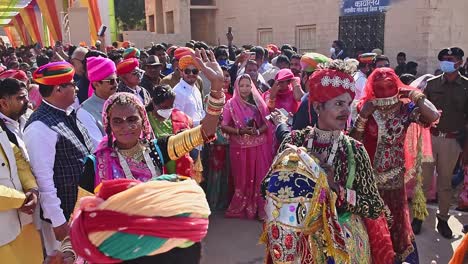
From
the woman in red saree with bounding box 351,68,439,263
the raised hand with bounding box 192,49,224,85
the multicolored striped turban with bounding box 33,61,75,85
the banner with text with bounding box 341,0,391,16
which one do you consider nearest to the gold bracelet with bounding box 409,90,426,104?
the woman in red saree with bounding box 351,68,439,263

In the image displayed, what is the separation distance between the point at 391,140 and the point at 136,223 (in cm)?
299

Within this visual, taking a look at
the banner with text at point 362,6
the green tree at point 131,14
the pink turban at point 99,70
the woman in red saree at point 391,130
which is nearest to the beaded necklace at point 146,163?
the pink turban at point 99,70

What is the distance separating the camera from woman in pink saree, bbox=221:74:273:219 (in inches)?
209

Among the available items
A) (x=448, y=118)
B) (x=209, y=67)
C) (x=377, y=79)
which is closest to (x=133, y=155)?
(x=209, y=67)

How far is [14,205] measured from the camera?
8.87 feet

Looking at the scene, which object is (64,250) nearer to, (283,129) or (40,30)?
(283,129)

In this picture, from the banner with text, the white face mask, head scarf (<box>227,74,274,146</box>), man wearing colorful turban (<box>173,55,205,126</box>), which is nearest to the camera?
the white face mask

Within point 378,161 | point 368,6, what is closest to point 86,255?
point 378,161

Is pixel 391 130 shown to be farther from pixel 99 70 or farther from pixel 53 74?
pixel 53 74

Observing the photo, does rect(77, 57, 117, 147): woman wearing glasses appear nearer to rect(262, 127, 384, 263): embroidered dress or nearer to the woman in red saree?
rect(262, 127, 384, 263): embroidered dress

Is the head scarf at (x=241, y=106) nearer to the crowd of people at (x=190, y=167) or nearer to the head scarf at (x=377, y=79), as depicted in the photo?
the crowd of people at (x=190, y=167)

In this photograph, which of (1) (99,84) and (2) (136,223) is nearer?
(2) (136,223)

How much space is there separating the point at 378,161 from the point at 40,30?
25.0 meters

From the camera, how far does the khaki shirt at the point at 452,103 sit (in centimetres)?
496
